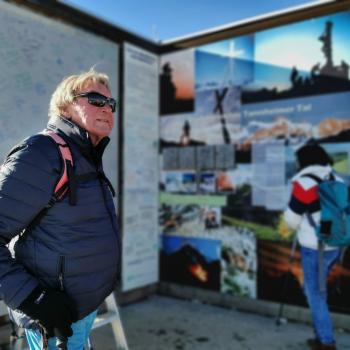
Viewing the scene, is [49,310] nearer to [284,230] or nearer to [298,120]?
[284,230]

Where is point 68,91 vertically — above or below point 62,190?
above

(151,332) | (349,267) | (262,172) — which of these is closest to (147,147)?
(262,172)

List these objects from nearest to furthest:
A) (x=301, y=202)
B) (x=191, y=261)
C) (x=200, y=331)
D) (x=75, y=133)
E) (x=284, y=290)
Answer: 1. (x=75, y=133)
2. (x=301, y=202)
3. (x=200, y=331)
4. (x=284, y=290)
5. (x=191, y=261)

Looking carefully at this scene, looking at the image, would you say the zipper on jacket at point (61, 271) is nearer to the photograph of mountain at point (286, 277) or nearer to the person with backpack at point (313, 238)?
the person with backpack at point (313, 238)

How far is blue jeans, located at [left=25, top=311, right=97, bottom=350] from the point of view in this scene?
1.86 metres

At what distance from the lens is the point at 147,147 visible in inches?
211

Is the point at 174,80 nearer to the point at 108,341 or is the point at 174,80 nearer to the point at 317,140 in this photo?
the point at 317,140

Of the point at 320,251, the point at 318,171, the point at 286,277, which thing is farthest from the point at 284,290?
the point at 318,171

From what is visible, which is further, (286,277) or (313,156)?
(286,277)

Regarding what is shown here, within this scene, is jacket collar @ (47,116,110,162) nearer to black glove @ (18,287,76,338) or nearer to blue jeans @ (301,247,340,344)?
black glove @ (18,287,76,338)

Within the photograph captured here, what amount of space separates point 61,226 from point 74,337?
0.58 m

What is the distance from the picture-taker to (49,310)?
162cm

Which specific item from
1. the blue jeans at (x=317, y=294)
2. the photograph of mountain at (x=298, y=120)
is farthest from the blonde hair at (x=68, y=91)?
the photograph of mountain at (x=298, y=120)

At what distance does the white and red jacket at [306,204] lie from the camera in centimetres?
355
